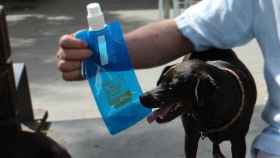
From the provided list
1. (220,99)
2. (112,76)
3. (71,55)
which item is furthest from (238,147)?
(71,55)

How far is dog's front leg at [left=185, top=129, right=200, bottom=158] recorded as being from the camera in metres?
1.95

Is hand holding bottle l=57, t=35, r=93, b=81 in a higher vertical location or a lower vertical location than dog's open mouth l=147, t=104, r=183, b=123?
higher

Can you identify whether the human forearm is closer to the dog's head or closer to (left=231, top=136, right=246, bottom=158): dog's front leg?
the dog's head

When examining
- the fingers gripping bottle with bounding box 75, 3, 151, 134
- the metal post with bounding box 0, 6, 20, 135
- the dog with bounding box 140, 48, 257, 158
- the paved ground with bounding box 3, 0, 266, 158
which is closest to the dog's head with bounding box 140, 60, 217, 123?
the dog with bounding box 140, 48, 257, 158

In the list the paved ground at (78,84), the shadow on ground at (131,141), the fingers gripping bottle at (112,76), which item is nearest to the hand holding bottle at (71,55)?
the fingers gripping bottle at (112,76)

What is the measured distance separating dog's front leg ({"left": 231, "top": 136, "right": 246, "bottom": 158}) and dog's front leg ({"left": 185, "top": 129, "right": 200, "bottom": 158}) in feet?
0.37

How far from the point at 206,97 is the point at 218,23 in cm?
25

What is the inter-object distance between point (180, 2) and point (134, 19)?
77 cm

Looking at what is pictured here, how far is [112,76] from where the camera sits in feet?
6.10

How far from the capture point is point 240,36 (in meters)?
1.93

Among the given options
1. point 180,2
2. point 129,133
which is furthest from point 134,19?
point 129,133

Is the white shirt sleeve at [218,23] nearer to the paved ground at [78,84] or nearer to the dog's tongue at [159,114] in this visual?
the dog's tongue at [159,114]

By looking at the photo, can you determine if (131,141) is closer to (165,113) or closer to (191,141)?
(191,141)

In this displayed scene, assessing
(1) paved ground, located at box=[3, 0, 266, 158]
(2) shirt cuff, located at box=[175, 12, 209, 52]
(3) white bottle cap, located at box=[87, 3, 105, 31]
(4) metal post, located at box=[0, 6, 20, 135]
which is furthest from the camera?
(1) paved ground, located at box=[3, 0, 266, 158]
